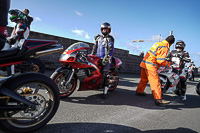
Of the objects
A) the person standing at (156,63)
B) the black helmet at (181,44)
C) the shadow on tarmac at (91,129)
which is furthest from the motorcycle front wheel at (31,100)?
the black helmet at (181,44)

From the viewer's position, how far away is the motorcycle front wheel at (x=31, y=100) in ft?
4.61

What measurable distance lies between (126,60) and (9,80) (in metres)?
12.3

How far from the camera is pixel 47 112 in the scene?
171 centimetres

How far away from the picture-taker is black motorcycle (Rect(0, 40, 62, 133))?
4.58 ft

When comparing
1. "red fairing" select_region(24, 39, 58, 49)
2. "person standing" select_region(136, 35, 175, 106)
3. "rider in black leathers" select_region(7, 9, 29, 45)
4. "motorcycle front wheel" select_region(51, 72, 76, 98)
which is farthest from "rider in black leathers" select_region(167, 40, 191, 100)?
"rider in black leathers" select_region(7, 9, 29, 45)

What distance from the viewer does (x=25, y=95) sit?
1.55 meters

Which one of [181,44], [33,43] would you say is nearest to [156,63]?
[181,44]

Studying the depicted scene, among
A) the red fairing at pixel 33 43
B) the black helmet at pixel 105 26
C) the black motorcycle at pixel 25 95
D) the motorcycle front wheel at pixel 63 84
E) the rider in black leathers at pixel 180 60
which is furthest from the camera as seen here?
the rider in black leathers at pixel 180 60

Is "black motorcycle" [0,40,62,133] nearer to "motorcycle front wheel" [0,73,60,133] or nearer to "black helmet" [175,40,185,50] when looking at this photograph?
"motorcycle front wheel" [0,73,60,133]

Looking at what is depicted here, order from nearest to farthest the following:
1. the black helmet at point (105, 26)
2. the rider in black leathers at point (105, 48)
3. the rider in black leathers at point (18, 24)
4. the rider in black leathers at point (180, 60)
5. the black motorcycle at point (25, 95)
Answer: the black motorcycle at point (25, 95)
the rider in black leathers at point (105, 48)
the black helmet at point (105, 26)
the rider in black leathers at point (180, 60)
the rider in black leathers at point (18, 24)

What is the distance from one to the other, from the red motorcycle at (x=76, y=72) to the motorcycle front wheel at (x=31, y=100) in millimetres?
1148

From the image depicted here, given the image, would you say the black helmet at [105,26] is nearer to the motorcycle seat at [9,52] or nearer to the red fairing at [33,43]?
the red fairing at [33,43]

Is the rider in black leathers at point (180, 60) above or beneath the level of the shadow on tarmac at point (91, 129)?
above

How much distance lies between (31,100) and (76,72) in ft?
5.15
